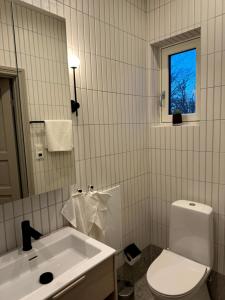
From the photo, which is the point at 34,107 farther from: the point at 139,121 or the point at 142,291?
the point at 142,291

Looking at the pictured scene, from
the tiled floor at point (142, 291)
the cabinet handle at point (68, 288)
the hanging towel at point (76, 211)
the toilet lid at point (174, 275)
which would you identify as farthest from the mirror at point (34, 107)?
the tiled floor at point (142, 291)

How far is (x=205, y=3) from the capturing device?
5.41 ft

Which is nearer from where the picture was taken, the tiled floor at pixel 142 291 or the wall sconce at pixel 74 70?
the wall sconce at pixel 74 70

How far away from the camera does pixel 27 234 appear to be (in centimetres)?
119

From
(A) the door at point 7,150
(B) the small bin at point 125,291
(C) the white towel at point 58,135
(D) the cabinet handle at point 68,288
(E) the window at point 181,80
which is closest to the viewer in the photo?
(D) the cabinet handle at point 68,288

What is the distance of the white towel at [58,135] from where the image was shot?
1331 millimetres

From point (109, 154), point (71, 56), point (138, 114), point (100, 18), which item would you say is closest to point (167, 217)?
point (109, 154)

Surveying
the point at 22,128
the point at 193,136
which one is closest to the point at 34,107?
the point at 22,128

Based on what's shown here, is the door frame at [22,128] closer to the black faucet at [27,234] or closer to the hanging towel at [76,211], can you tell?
the black faucet at [27,234]

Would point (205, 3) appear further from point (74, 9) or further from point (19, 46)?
point (19, 46)

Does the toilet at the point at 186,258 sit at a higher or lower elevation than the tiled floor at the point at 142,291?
Answer: higher

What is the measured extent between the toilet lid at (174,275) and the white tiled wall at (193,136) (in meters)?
0.33

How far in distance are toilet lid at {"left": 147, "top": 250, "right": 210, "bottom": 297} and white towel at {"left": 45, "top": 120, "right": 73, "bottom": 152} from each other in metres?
1.10

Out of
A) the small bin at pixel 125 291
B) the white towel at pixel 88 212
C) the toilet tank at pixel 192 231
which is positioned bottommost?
the small bin at pixel 125 291
